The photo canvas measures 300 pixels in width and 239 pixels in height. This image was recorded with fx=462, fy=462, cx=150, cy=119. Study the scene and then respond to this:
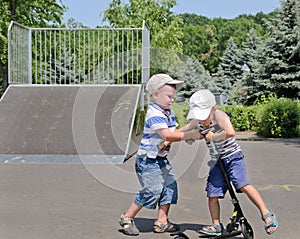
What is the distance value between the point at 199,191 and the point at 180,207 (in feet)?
3.63

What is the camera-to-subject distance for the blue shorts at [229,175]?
4.26m

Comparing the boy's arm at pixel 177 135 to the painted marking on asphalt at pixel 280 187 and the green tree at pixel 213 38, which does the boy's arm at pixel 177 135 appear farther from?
the green tree at pixel 213 38

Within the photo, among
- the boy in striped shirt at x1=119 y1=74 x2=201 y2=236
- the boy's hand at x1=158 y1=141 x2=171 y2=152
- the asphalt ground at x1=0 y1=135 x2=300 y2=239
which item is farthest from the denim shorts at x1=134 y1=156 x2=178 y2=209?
the asphalt ground at x1=0 y1=135 x2=300 y2=239

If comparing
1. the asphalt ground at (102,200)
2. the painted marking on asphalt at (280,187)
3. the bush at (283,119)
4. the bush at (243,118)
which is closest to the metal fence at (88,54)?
the asphalt ground at (102,200)

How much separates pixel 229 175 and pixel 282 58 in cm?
2206

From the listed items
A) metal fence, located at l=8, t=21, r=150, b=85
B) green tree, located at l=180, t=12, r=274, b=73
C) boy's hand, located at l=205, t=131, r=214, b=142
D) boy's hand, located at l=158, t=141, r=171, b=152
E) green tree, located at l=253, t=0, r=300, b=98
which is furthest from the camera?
green tree, located at l=180, t=12, r=274, b=73

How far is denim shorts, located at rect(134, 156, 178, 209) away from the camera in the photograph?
4.51m

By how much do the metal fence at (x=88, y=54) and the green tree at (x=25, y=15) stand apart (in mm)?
6197

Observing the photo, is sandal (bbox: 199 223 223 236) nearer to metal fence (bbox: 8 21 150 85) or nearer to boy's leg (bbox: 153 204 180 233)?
boy's leg (bbox: 153 204 180 233)

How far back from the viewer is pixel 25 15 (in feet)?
74.7

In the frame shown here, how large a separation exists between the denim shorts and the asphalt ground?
35cm

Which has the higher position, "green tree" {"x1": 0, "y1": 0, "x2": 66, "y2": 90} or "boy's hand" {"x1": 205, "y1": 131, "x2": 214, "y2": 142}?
"green tree" {"x1": 0, "y1": 0, "x2": 66, "y2": 90}

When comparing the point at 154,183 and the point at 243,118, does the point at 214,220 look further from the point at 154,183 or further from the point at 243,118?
the point at 243,118

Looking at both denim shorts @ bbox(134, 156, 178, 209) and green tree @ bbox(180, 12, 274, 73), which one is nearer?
denim shorts @ bbox(134, 156, 178, 209)
